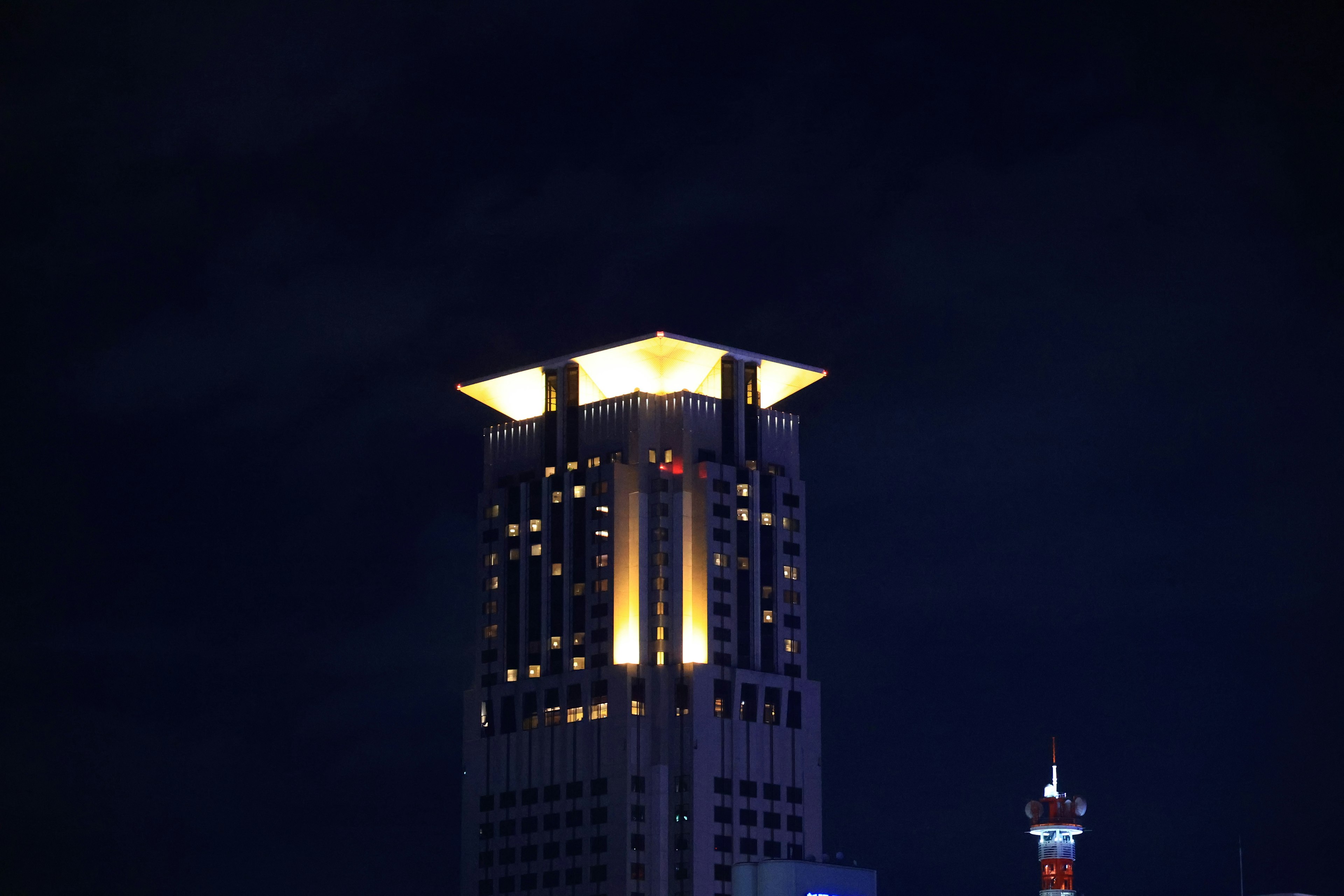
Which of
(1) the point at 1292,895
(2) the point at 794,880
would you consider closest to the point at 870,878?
(2) the point at 794,880

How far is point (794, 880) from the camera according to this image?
191125 millimetres

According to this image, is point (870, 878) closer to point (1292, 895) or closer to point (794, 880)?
point (794, 880)

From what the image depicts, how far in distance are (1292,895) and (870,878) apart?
39432 mm

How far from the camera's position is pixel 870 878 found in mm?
199875

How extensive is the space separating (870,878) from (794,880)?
11797 mm

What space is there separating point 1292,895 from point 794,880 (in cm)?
4767

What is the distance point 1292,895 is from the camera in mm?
197875
